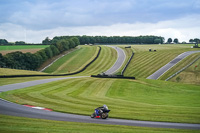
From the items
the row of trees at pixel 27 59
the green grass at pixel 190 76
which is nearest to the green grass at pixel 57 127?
the green grass at pixel 190 76

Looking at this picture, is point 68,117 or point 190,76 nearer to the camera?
point 68,117

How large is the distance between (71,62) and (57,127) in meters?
94.8

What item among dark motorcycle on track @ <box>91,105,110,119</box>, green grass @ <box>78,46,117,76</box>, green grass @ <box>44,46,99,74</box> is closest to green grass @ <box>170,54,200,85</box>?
green grass @ <box>78,46,117,76</box>

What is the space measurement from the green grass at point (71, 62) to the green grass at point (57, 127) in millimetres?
76172

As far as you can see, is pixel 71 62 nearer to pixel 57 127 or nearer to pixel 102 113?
pixel 102 113

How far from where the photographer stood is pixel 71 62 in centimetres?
11306

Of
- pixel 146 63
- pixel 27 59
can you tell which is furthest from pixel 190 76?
pixel 27 59

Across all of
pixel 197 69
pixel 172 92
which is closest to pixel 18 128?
pixel 172 92

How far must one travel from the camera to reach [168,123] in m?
22.2

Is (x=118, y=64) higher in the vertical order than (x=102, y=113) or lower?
lower

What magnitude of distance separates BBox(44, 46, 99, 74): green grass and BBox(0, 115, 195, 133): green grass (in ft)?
250

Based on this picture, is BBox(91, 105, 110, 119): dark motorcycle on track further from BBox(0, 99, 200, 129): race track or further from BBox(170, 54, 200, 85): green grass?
BBox(170, 54, 200, 85): green grass

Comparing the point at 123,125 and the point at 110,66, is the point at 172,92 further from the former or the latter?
the point at 110,66

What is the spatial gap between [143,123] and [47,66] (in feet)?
298
